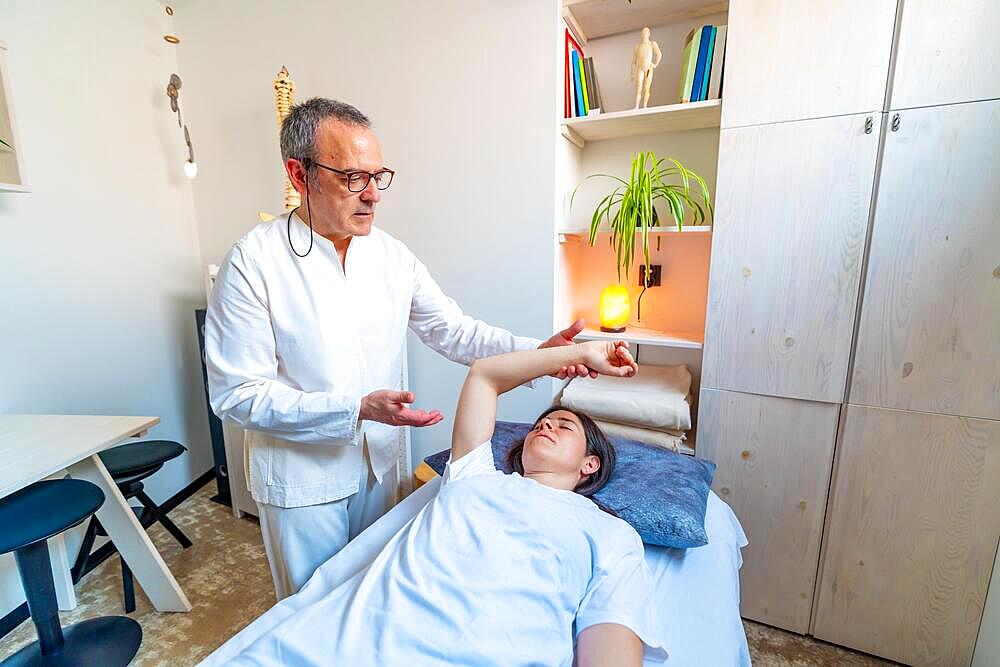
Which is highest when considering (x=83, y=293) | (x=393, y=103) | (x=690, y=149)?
(x=393, y=103)

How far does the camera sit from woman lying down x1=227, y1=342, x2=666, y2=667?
806 mm

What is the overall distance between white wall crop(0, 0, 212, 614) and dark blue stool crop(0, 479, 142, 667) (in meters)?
0.37

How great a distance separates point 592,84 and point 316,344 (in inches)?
55.0

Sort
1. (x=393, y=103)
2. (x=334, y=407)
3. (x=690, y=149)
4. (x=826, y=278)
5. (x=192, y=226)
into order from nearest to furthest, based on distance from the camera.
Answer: (x=334, y=407) < (x=826, y=278) < (x=690, y=149) < (x=393, y=103) < (x=192, y=226)

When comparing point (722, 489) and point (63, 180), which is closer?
point (722, 489)

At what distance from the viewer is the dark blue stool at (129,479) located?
5.82 feet

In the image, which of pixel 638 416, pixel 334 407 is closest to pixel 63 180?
pixel 334 407

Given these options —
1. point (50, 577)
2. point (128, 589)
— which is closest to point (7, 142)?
point (50, 577)

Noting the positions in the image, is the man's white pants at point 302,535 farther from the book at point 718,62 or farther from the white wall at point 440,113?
the book at point 718,62

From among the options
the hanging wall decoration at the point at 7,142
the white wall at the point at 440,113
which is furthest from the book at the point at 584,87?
the hanging wall decoration at the point at 7,142

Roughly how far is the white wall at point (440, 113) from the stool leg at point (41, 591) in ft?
4.10

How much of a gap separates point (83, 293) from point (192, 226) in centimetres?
65

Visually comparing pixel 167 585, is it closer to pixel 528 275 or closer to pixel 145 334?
pixel 145 334

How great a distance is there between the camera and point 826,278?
1376 mm
